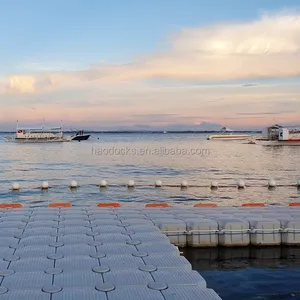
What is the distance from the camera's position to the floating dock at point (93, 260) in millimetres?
6363

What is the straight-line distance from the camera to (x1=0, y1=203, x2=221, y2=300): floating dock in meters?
6.36

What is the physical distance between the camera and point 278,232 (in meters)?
12.7

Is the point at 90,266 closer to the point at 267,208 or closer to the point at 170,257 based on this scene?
the point at 170,257

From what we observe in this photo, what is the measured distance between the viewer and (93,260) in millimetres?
8031

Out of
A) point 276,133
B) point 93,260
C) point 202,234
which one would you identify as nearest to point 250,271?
point 202,234

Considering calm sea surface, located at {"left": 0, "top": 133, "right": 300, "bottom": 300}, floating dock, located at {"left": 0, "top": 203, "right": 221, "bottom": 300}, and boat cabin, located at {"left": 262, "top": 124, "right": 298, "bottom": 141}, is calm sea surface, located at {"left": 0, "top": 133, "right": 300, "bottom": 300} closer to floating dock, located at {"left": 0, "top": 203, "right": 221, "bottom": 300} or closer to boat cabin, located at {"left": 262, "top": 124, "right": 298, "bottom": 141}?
floating dock, located at {"left": 0, "top": 203, "right": 221, "bottom": 300}

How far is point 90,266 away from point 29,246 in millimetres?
1959

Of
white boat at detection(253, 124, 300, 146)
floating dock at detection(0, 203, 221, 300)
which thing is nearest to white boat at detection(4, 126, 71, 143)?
white boat at detection(253, 124, 300, 146)

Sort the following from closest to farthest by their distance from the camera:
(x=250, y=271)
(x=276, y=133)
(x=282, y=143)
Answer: (x=250, y=271)
(x=282, y=143)
(x=276, y=133)

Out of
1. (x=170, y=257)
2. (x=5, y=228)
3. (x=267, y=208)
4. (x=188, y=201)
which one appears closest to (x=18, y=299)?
(x=170, y=257)

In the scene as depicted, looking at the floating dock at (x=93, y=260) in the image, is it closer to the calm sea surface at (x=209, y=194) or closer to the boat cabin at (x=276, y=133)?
the calm sea surface at (x=209, y=194)

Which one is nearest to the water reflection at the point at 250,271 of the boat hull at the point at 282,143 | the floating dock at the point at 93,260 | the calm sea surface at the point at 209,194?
the calm sea surface at the point at 209,194

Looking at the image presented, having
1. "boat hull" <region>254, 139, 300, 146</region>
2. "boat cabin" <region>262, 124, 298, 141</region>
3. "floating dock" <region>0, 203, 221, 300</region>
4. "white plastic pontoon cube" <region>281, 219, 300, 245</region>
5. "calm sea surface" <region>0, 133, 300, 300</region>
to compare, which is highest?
"boat cabin" <region>262, 124, 298, 141</region>

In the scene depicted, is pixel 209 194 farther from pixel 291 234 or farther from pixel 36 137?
pixel 36 137
